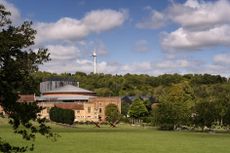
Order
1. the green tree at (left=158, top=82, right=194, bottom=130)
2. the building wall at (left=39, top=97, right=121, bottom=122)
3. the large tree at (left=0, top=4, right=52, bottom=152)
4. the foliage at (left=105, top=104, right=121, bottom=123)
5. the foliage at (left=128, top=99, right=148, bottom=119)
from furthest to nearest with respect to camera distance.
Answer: the building wall at (left=39, top=97, right=121, bottom=122) → the foliage at (left=105, top=104, right=121, bottom=123) → the foliage at (left=128, top=99, right=148, bottom=119) → the green tree at (left=158, top=82, right=194, bottom=130) → the large tree at (left=0, top=4, right=52, bottom=152)

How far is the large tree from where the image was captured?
6352mm

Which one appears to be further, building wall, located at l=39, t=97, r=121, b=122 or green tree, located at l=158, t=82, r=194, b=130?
building wall, located at l=39, t=97, r=121, b=122

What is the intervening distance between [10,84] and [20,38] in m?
0.68

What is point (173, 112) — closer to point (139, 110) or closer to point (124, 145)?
point (139, 110)

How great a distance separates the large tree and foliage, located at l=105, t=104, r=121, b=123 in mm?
137147

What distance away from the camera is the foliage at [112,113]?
145 meters

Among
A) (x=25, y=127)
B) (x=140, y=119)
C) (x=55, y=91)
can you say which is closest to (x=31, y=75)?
(x=25, y=127)

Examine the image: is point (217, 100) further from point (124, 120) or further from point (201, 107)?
point (124, 120)

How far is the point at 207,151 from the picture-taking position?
35.5 m

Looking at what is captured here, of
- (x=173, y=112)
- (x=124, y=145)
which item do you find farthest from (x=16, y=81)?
(x=173, y=112)

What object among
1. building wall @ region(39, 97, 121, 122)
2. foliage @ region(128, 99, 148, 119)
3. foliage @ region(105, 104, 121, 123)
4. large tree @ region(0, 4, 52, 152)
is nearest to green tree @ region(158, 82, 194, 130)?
foliage @ region(128, 99, 148, 119)

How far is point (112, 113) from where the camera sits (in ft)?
479

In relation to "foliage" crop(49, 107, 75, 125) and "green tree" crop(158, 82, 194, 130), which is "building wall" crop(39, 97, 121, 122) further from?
"green tree" crop(158, 82, 194, 130)

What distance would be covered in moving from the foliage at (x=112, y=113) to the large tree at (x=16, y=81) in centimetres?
13715
